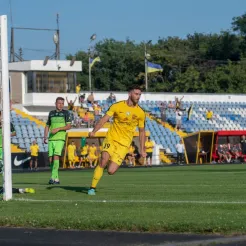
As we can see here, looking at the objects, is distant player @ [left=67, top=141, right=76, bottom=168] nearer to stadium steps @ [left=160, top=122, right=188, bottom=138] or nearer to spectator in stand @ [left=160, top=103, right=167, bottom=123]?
stadium steps @ [left=160, top=122, right=188, bottom=138]

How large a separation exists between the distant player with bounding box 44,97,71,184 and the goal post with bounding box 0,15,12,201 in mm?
4629

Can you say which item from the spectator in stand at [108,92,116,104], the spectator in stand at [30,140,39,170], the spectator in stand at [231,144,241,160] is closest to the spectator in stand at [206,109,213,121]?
the spectator in stand at [108,92,116,104]

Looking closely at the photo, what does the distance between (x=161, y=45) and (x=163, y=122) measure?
48.6 m

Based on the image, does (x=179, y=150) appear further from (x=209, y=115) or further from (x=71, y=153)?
(x=209, y=115)

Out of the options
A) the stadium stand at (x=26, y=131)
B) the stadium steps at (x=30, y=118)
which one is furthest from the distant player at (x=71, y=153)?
the stadium steps at (x=30, y=118)

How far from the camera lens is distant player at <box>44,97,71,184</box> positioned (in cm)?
1833

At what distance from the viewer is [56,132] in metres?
18.3

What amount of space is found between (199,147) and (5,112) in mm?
37994

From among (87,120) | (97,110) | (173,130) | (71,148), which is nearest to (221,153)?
(173,130)

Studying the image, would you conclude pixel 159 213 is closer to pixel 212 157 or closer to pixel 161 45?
pixel 212 157

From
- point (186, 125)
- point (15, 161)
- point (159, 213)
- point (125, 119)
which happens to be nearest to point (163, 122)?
point (186, 125)

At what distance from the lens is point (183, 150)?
50438mm

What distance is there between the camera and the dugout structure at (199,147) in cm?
5075

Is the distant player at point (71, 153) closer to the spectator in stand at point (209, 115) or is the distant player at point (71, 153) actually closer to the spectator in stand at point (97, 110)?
the spectator in stand at point (97, 110)
